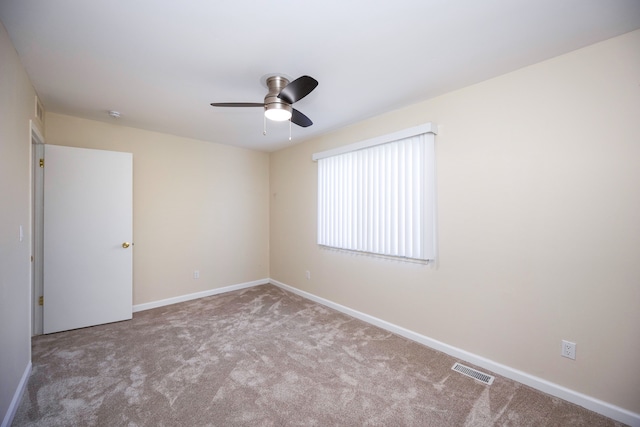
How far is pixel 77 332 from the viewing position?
9.75ft

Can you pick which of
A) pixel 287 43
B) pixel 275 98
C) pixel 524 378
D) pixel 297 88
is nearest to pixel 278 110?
pixel 275 98

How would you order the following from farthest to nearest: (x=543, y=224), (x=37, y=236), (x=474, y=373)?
(x=37, y=236) < (x=474, y=373) < (x=543, y=224)

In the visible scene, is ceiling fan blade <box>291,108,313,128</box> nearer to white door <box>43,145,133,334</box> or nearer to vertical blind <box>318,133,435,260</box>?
vertical blind <box>318,133,435,260</box>

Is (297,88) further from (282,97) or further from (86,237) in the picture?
(86,237)

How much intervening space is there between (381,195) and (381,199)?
0.05 metres

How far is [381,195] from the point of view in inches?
122

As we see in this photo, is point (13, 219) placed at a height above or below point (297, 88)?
below

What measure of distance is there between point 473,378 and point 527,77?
2409 millimetres

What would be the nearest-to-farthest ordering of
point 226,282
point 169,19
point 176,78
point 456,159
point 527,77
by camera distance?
point 169,19 < point 527,77 < point 176,78 < point 456,159 < point 226,282

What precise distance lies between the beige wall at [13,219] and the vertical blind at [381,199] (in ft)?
9.60

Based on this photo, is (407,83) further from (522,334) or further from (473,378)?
(473,378)

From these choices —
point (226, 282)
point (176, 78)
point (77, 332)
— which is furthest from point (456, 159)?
point (77, 332)

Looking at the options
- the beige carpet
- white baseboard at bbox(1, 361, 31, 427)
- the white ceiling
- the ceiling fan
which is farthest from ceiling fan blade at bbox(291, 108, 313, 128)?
white baseboard at bbox(1, 361, 31, 427)

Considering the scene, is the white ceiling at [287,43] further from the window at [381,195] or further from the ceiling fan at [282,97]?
the window at [381,195]
